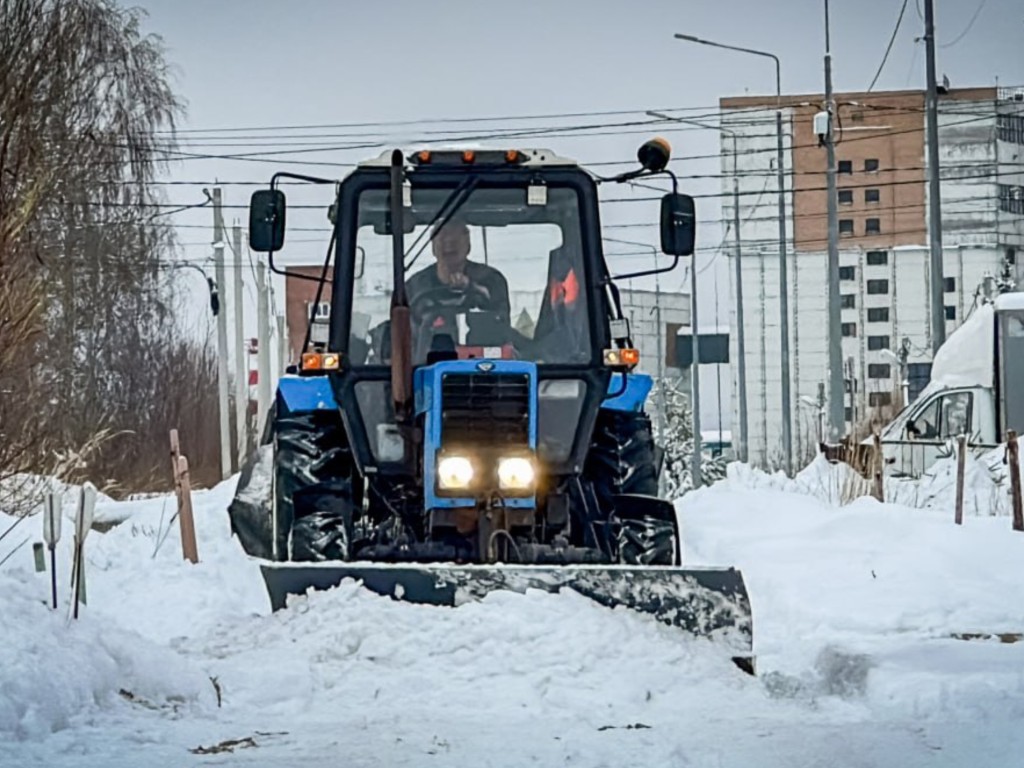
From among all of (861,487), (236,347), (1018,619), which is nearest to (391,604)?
(1018,619)

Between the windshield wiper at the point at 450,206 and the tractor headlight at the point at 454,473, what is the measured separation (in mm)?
1367

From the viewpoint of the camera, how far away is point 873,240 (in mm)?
76938

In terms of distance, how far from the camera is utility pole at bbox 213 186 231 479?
36781mm

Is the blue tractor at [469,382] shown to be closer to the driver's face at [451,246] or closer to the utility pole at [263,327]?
the driver's face at [451,246]

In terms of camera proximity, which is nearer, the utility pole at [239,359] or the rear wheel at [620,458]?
the rear wheel at [620,458]

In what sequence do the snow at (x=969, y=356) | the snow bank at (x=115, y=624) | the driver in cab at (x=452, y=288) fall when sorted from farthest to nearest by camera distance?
the snow at (x=969, y=356) < the driver in cab at (x=452, y=288) < the snow bank at (x=115, y=624)

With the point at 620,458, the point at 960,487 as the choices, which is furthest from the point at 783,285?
the point at 620,458

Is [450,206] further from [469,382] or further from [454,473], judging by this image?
[454,473]

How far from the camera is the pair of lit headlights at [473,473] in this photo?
8.20m

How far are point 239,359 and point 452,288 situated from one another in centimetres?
3207

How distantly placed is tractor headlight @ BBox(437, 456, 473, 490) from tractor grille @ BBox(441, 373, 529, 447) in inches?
4.0

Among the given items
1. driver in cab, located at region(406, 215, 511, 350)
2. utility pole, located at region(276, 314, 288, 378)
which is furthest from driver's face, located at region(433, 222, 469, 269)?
utility pole, located at region(276, 314, 288, 378)

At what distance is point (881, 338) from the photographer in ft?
253

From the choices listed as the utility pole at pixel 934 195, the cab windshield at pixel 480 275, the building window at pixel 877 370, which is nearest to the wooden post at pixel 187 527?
the cab windshield at pixel 480 275
